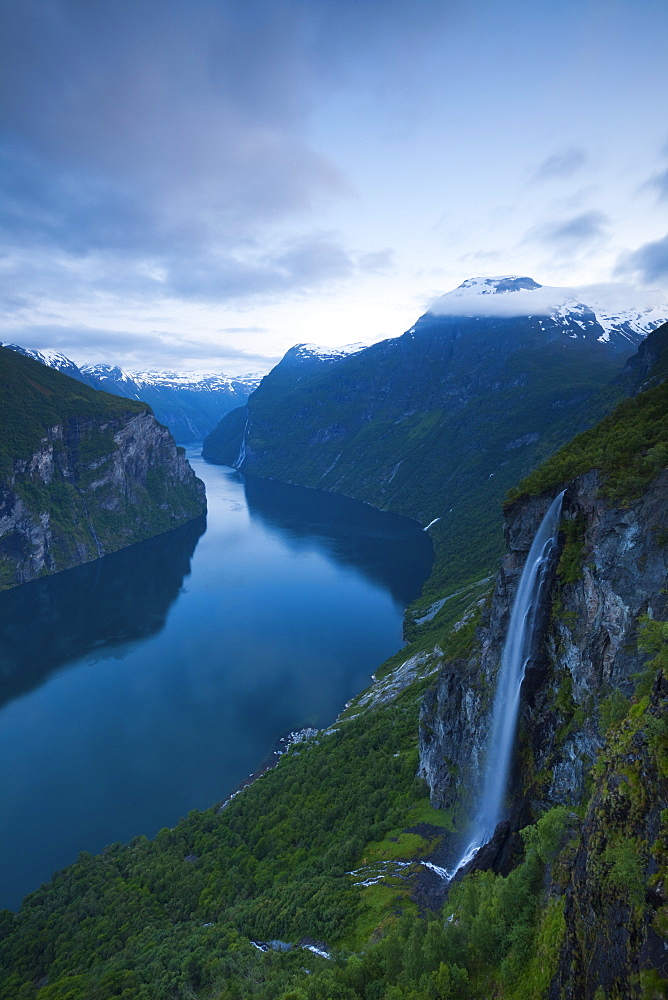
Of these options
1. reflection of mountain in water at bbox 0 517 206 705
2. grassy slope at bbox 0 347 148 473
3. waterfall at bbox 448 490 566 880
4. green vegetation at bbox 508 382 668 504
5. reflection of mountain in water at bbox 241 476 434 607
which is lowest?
reflection of mountain in water at bbox 0 517 206 705

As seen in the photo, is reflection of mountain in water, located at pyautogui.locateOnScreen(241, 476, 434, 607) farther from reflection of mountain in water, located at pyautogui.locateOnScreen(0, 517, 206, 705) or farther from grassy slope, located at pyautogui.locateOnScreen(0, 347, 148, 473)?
grassy slope, located at pyautogui.locateOnScreen(0, 347, 148, 473)

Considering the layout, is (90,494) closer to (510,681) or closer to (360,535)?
(360,535)

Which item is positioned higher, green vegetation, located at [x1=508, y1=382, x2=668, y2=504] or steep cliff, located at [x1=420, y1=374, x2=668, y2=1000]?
green vegetation, located at [x1=508, y1=382, x2=668, y2=504]

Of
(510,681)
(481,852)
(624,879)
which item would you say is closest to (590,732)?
(510,681)

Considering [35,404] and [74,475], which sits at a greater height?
[35,404]

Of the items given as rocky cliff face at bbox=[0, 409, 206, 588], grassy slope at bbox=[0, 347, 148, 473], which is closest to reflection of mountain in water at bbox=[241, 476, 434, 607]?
rocky cliff face at bbox=[0, 409, 206, 588]

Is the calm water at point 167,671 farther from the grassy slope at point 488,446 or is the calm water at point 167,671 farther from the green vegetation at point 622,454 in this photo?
the green vegetation at point 622,454

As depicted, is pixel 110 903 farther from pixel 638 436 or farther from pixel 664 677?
pixel 638 436

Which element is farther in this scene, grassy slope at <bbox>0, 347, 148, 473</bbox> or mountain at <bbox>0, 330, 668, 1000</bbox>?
grassy slope at <bbox>0, 347, 148, 473</bbox>
